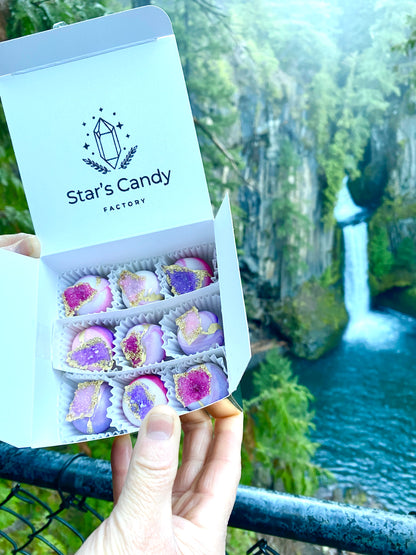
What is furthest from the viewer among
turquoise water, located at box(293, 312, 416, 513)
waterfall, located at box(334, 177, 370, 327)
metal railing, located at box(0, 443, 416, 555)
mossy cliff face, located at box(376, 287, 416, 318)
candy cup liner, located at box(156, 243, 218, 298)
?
waterfall, located at box(334, 177, 370, 327)

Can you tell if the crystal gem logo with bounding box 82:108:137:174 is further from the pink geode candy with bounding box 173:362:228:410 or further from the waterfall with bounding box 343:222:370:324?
the waterfall with bounding box 343:222:370:324

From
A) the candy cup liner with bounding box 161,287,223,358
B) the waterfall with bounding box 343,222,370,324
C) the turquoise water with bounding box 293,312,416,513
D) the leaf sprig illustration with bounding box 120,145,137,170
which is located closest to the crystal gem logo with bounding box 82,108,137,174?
the leaf sprig illustration with bounding box 120,145,137,170

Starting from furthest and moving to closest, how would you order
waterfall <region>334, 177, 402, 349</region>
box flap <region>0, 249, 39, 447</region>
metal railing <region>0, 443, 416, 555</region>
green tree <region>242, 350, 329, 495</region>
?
waterfall <region>334, 177, 402, 349</region> → green tree <region>242, 350, 329, 495</region> → box flap <region>0, 249, 39, 447</region> → metal railing <region>0, 443, 416, 555</region>

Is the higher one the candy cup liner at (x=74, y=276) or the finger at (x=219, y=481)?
the candy cup liner at (x=74, y=276)

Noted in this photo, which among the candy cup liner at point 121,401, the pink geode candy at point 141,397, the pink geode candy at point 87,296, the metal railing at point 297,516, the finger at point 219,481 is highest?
the metal railing at point 297,516

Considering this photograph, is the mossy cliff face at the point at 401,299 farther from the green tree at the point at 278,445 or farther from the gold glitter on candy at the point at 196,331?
the gold glitter on candy at the point at 196,331

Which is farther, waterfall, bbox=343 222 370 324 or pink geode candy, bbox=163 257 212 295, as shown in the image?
waterfall, bbox=343 222 370 324

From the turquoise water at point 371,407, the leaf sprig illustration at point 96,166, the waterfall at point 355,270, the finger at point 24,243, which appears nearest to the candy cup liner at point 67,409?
the finger at point 24,243
